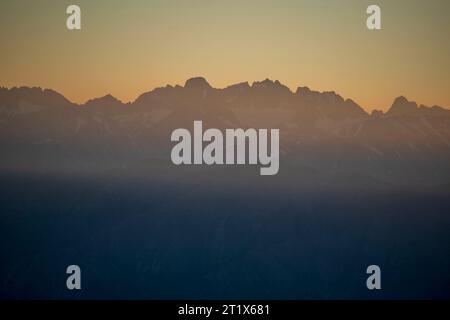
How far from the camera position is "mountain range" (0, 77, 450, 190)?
666cm

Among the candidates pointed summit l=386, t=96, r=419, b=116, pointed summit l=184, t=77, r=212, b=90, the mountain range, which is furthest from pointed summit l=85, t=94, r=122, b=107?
pointed summit l=386, t=96, r=419, b=116

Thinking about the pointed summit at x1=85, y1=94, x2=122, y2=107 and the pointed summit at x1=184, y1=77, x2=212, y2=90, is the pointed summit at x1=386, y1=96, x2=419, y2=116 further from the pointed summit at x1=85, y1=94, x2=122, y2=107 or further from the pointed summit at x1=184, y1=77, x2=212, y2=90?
the pointed summit at x1=85, y1=94, x2=122, y2=107

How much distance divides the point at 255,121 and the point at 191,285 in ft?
6.60

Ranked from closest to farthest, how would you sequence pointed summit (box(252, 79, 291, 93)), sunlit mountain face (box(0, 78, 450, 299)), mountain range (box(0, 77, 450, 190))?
1. sunlit mountain face (box(0, 78, 450, 299))
2. mountain range (box(0, 77, 450, 190))
3. pointed summit (box(252, 79, 291, 93))

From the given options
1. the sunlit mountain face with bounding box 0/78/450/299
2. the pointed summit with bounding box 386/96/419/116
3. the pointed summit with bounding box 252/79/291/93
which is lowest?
the sunlit mountain face with bounding box 0/78/450/299

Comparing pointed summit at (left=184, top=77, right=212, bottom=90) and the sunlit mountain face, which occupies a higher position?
pointed summit at (left=184, top=77, right=212, bottom=90)

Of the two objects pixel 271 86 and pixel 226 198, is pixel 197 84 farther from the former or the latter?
pixel 226 198

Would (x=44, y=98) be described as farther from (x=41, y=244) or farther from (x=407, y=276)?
(x=407, y=276)

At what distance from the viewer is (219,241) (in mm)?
6848

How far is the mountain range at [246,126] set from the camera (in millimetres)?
6656

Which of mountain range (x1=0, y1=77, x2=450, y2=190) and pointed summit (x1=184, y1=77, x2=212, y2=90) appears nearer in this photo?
mountain range (x1=0, y1=77, x2=450, y2=190)

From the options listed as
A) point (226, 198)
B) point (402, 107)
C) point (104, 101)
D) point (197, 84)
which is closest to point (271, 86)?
point (197, 84)

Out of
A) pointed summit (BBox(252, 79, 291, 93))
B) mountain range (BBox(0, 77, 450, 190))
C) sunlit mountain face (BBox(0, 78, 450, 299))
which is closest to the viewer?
sunlit mountain face (BBox(0, 78, 450, 299))
